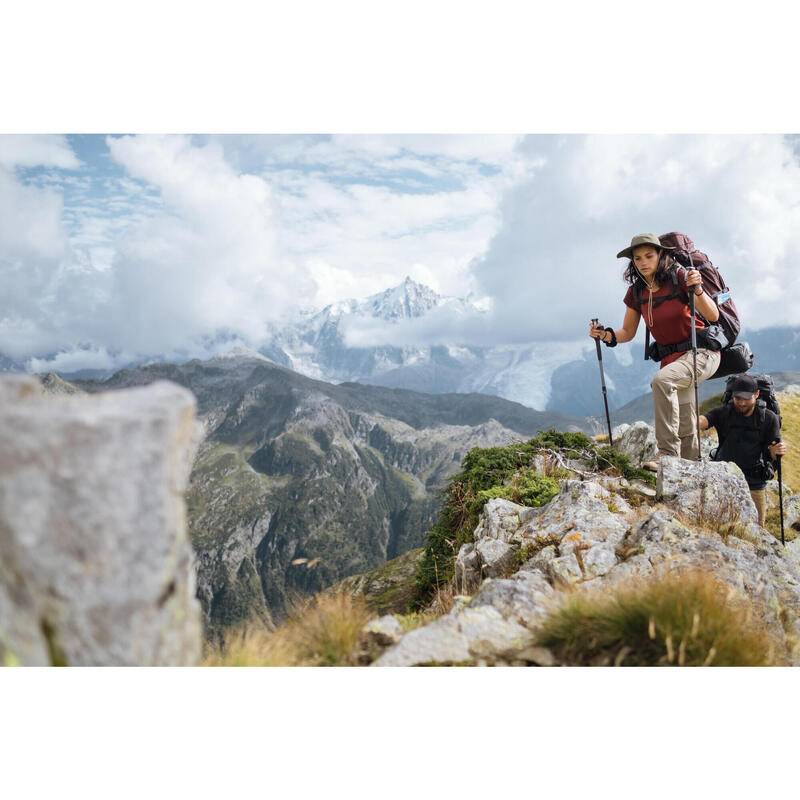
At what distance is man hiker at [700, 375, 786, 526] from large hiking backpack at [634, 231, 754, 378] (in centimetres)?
126

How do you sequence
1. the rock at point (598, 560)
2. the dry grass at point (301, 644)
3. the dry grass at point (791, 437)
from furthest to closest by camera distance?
1. the dry grass at point (791, 437)
2. the rock at point (598, 560)
3. the dry grass at point (301, 644)

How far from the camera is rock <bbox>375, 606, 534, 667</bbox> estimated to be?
487 centimetres

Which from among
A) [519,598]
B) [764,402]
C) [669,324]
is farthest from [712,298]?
[519,598]

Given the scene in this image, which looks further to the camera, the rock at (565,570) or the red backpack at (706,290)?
the red backpack at (706,290)

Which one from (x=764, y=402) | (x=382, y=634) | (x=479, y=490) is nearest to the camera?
(x=382, y=634)

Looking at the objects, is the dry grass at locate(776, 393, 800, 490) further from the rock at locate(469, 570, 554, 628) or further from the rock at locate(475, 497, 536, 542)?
the rock at locate(469, 570, 554, 628)

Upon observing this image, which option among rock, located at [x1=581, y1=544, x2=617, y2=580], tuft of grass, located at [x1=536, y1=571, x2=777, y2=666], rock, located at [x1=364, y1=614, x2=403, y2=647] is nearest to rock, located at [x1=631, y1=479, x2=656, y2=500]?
rock, located at [x1=581, y1=544, x2=617, y2=580]

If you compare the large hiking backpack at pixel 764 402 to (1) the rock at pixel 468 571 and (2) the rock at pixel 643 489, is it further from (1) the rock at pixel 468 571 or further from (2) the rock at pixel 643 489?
→ (1) the rock at pixel 468 571

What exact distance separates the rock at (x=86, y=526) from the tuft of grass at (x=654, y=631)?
365cm

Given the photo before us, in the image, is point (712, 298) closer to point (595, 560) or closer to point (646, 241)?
point (646, 241)

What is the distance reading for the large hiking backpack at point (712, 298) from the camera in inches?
404

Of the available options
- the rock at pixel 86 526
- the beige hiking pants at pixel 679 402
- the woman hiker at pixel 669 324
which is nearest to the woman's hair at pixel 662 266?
the woman hiker at pixel 669 324

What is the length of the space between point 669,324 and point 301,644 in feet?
31.8

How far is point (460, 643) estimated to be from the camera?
5016mm
